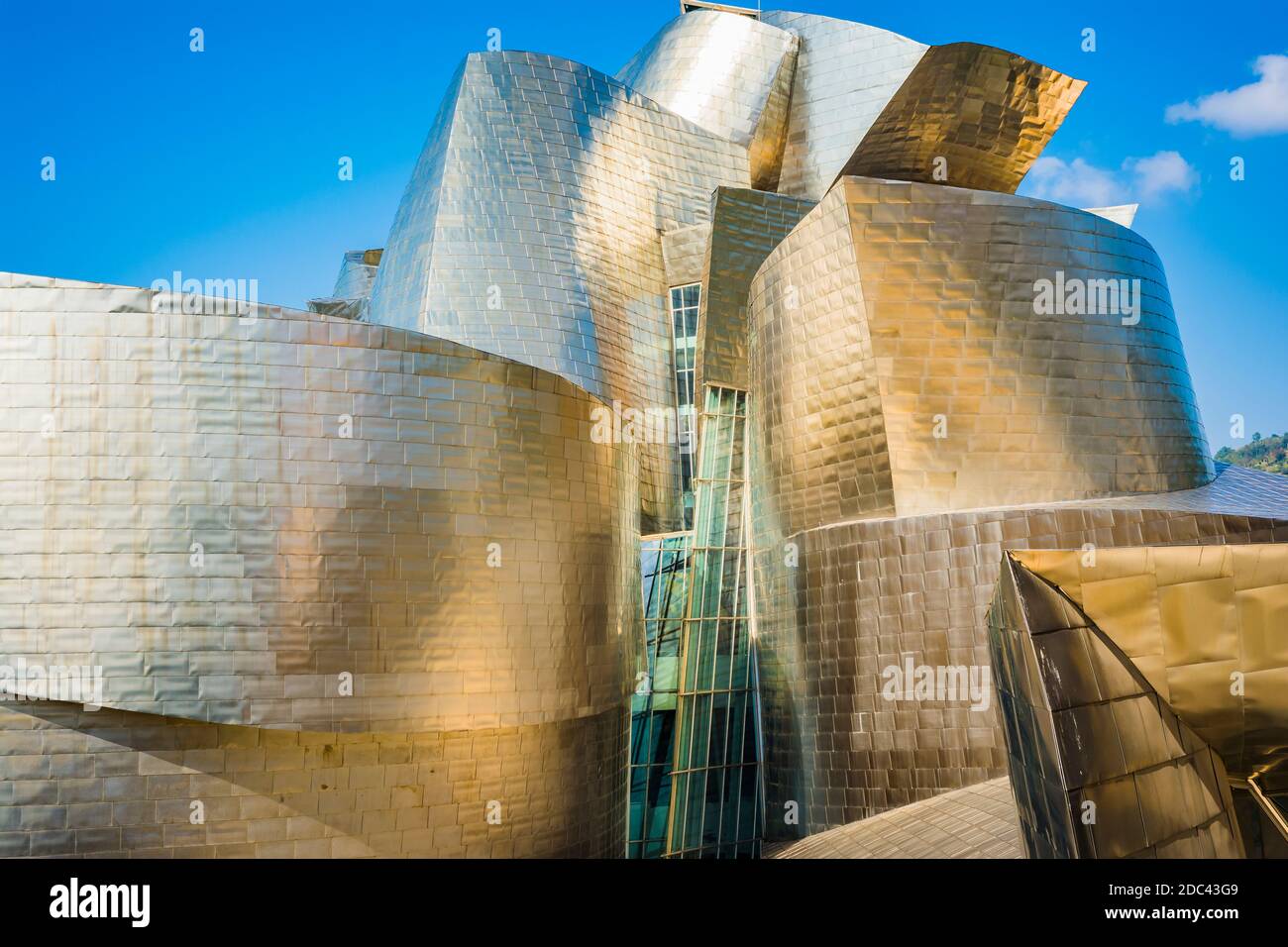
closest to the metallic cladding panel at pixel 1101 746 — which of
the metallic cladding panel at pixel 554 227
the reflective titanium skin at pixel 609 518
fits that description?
the reflective titanium skin at pixel 609 518

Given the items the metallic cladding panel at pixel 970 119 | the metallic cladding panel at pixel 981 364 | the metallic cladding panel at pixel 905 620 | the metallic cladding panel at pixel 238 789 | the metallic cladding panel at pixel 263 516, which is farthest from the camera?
the metallic cladding panel at pixel 970 119

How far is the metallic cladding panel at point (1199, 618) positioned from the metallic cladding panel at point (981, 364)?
8092 mm

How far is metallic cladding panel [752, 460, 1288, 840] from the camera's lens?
13.7m

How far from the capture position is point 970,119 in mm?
20266

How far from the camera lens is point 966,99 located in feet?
65.9

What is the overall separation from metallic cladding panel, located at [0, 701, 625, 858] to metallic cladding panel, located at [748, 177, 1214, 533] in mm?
6418

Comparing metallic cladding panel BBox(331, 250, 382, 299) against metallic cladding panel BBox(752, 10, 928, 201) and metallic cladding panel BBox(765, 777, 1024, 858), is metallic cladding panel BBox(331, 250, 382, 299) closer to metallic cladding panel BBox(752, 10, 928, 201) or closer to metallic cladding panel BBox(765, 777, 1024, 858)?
metallic cladding panel BBox(752, 10, 928, 201)

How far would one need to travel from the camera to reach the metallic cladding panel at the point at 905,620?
13.7 m

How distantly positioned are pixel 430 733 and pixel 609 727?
10.4 feet

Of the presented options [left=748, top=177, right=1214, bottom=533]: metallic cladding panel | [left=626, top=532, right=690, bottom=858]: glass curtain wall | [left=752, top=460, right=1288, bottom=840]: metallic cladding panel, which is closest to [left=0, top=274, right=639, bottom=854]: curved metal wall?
[left=752, top=460, right=1288, bottom=840]: metallic cladding panel

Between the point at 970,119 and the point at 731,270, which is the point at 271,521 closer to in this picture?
→ the point at 731,270

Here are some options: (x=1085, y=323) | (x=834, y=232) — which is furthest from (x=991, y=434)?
(x=834, y=232)

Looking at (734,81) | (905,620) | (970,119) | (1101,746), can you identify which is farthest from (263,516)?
(734,81)

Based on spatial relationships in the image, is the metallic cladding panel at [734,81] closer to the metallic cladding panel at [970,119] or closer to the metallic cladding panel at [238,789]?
the metallic cladding panel at [970,119]
